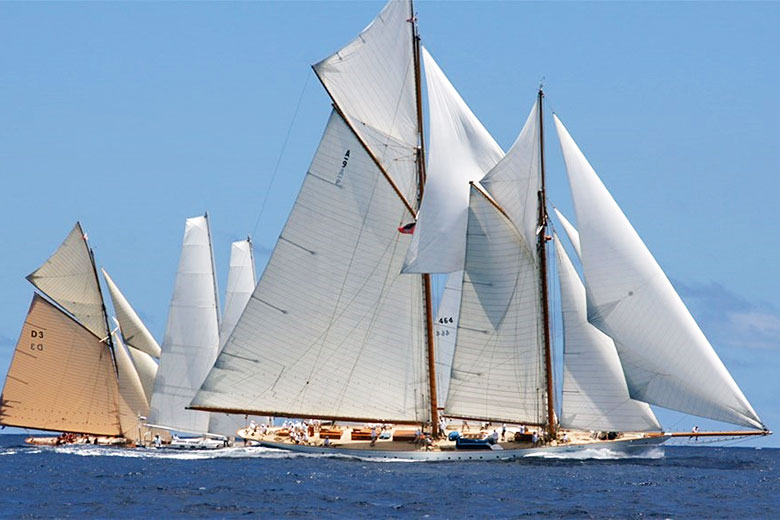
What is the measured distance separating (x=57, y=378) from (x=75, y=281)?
5829mm

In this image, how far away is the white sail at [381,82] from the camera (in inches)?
2913

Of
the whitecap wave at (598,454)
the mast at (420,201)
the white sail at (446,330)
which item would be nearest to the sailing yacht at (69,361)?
the white sail at (446,330)

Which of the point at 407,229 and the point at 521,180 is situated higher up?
the point at 521,180

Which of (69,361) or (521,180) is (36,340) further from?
(521,180)

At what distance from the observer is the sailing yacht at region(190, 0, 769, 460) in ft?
240

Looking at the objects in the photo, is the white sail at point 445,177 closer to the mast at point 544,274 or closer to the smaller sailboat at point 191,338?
the mast at point 544,274

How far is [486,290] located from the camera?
242ft

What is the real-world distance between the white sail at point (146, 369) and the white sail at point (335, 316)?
22700mm

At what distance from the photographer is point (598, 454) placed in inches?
2975

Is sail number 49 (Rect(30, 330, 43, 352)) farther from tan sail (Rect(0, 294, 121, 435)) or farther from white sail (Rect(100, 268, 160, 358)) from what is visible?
white sail (Rect(100, 268, 160, 358))

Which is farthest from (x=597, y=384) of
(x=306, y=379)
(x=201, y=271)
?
(x=201, y=271)

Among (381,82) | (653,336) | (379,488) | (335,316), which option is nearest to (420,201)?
(381,82)

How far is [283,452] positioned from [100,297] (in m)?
21.3

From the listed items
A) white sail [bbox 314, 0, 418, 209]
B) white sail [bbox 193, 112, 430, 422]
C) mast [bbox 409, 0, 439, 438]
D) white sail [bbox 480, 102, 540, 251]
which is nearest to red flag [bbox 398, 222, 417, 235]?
white sail [bbox 193, 112, 430, 422]
